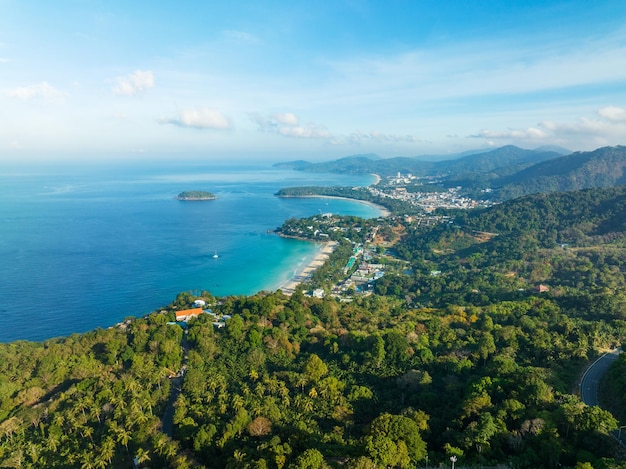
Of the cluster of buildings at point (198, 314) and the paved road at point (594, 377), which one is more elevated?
the paved road at point (594, 377)

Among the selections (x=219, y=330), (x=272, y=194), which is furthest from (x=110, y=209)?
(x=219, y=330)

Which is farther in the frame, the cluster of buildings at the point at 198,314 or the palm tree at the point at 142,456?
the cluster of buildings at the point at 198,314

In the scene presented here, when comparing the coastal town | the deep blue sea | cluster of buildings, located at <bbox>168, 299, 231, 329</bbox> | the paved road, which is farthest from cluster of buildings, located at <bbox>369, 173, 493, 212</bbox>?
the paved road

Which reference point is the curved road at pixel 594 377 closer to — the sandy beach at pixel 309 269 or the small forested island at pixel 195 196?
the sandy beach at pixel 309 269

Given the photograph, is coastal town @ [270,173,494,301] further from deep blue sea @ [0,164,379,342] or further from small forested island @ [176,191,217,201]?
small forested island @ [176,191,217,201]

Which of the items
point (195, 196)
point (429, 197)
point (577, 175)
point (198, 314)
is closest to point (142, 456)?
point (198, 314)

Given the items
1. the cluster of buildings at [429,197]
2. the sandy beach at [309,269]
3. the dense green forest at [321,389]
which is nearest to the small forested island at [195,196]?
the cluster of buildings at [429,197]

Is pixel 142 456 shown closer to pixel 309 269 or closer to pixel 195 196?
pixel 309 269

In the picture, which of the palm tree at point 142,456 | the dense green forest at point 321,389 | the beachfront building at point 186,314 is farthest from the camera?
the beachfront building at point 186,314
